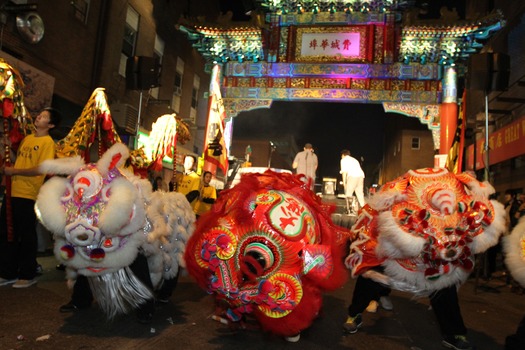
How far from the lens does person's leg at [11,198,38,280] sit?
3.72 meters

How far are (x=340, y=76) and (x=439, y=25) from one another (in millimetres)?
2820

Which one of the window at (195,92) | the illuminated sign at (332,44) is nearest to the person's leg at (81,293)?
the illuminated sign at (332,44)

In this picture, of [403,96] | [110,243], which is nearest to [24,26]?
[110,243]

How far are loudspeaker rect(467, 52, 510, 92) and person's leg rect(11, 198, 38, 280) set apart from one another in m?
6.11

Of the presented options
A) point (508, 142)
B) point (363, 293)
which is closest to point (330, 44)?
point (508, 142)

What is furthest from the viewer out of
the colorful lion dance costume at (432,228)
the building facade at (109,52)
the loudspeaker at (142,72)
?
the building facade at (109,52)

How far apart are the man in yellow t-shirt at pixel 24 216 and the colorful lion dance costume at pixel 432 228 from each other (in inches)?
124

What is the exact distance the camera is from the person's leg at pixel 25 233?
3721 millimetres

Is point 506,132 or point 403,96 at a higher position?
point 403,96

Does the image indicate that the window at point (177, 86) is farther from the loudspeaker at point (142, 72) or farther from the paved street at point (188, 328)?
the paved street at point (188, 328)

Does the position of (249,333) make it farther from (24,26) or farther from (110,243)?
(24,26)

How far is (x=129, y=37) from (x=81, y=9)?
8.09ft

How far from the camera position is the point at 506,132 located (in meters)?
10.1

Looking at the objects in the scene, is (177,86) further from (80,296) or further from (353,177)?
(80,296)
